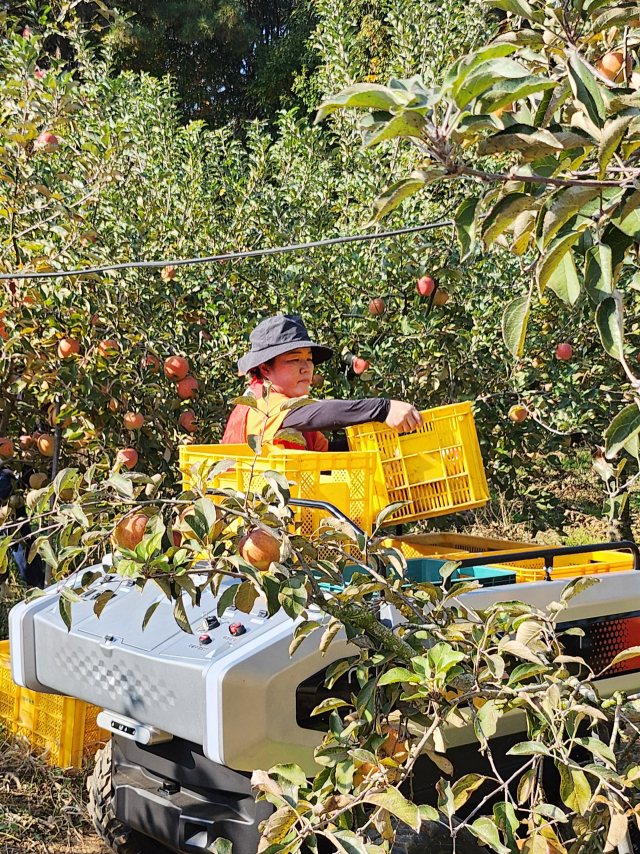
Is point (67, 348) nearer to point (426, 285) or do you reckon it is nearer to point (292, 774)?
point (426, 285)

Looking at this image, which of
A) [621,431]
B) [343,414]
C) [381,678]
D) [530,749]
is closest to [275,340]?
[343,414]

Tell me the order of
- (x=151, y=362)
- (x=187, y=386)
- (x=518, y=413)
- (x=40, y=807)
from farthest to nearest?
(x=518, y=413) < (x=151, y=362) < (x=187, y=386) < (x=40, y=807)

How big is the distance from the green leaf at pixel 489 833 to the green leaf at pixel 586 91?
3.76 feet

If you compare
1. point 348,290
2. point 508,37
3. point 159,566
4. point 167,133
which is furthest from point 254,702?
point 167,133

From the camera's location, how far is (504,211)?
1156 millimetres

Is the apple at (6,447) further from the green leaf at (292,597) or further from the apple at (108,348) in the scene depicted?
the green leaf at (292,597)

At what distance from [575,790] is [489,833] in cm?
17

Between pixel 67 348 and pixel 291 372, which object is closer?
pixel 291 372

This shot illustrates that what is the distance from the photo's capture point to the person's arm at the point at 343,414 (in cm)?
280

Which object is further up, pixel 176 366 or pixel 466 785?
pixel 176 366

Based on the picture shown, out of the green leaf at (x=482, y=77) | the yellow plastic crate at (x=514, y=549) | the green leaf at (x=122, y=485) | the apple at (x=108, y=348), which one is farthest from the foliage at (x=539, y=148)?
the apple at (x=108, y=348)

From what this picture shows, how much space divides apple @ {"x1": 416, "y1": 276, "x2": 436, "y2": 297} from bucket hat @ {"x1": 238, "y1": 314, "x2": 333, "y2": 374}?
4.50 feet

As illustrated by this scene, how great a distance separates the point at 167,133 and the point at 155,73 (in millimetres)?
10482

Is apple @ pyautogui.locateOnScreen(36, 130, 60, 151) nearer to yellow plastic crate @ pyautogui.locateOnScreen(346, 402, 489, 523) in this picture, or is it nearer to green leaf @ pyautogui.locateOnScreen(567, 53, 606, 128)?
yellow plastic crate @ pyautogui.locateOnScreen(346, 402, 489, 523)
